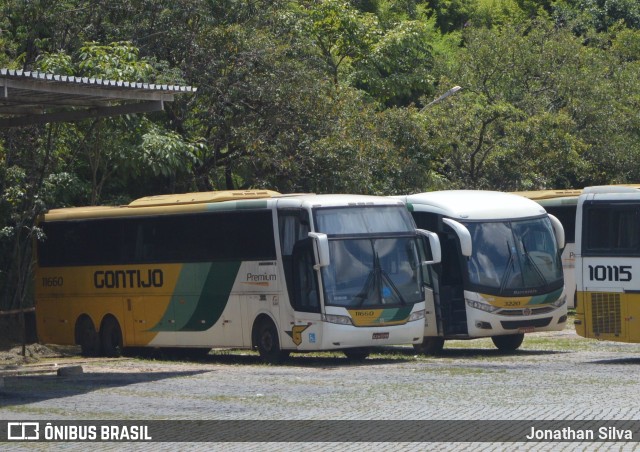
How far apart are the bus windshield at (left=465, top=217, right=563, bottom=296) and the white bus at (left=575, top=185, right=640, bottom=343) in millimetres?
1756

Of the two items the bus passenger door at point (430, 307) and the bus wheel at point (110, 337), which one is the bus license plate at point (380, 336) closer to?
the bus passenger door at point (430, 307)

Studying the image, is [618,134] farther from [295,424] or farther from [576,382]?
[295,424]

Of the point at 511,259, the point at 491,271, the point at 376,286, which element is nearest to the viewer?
the point at 376,286

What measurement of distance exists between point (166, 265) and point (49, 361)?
3.32 meters

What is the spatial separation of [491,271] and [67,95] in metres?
9.57

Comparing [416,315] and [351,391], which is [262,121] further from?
[351,391]

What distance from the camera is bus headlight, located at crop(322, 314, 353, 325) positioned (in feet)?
69.2

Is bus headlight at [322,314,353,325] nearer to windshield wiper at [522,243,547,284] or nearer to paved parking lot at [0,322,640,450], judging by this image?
paved parking lot at [0,322,640,450]

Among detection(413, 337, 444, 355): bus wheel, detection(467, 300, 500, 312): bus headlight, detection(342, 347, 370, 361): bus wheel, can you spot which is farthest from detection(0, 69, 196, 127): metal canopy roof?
detection(413, 337, 444, 355): bus wheel

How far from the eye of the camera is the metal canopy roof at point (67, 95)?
1583cm

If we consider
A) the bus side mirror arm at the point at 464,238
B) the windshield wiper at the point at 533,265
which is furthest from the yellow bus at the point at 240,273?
the windshield wiper at the point at 533,265

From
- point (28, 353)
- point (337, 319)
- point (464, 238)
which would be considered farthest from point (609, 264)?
point (28, 353)

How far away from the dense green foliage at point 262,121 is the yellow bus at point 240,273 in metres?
1.52

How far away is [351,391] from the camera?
53.8 feet
